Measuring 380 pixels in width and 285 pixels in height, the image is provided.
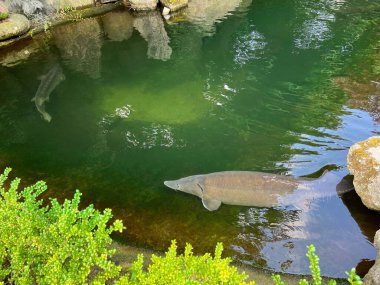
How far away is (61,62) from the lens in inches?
522

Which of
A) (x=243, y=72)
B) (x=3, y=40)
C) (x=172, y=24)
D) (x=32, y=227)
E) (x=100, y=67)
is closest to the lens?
(x=32, y=227)

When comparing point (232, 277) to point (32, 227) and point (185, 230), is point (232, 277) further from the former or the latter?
point (185, 230)

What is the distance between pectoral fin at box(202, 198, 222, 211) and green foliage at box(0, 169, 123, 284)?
2.88 meters

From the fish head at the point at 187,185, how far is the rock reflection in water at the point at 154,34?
7.06 metres

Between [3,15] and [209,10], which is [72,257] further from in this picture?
[209,10]

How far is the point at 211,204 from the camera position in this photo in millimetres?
6520

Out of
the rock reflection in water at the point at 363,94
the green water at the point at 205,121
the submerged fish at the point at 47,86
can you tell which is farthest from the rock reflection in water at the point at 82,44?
the rock reflection in water at the point at 363,94

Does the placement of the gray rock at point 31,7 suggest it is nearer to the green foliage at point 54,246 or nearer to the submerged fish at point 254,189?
the submerged fish at point 254,189

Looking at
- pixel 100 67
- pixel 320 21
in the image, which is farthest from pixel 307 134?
pixel 320 21

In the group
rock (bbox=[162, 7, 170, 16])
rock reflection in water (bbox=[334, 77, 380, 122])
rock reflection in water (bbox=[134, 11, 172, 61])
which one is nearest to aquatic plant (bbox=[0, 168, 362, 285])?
rock reflection in water (bbox=[334, 77, 380, 122])

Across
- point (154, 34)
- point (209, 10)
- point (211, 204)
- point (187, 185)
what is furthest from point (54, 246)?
point (209, 10)

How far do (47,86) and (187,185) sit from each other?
658 cm

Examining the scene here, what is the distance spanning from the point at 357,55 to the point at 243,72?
3.82 metres

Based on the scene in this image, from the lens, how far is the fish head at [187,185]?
6.78 m
